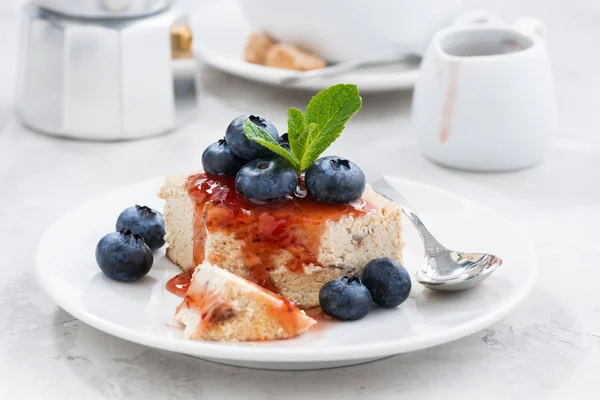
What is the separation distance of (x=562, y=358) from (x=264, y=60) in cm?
151

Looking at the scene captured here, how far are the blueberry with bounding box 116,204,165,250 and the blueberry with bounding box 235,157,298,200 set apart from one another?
27cm

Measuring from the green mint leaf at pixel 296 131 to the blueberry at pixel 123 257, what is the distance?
1.00 ft

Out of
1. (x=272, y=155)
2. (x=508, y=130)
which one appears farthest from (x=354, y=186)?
(x=508, y=130)

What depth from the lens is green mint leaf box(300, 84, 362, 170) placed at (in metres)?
1.59

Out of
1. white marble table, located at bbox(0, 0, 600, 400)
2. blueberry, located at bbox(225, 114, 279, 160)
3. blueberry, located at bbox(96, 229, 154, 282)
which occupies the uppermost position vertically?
blueberry, located at bbox(225, 114, 279, 160)

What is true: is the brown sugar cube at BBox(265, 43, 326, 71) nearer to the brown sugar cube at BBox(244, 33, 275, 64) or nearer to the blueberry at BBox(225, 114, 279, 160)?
the brown sugar cube at BBox(244, 33, 275, 64)

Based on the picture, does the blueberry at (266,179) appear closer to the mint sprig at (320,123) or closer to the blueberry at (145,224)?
the mint sprig at (320,123)

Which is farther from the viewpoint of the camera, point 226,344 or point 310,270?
point 310,270

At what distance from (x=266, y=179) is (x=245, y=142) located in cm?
9

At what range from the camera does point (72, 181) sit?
2270 mm

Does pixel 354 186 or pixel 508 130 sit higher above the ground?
pixel 354 186

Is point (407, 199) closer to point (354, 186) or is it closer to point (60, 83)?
point (354, 186)

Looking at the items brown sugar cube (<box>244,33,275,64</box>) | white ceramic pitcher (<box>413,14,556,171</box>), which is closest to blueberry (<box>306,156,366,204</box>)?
white ceramic pitcher (<box>413,14,556,171</box>)

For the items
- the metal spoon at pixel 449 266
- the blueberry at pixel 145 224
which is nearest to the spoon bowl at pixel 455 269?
the metal spoon at pixel 449 266
